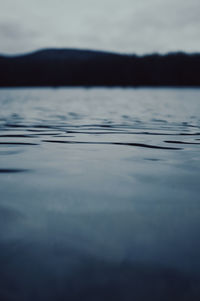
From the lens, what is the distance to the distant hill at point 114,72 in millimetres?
118625

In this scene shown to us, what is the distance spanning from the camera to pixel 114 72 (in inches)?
4818

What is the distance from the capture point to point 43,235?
94.2 inches

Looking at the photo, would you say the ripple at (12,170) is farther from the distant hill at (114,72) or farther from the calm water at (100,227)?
the distant hill at (114,72)

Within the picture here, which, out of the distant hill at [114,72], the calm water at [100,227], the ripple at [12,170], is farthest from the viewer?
the distant hill at [114,72]

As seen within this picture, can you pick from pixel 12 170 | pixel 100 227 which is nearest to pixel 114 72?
pixel 12 170

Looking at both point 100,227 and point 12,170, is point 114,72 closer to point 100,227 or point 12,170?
point 12,170

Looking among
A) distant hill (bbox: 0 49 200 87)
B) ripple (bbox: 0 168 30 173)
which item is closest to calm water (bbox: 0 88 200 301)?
ripple (bbox: 0 168 30 173)

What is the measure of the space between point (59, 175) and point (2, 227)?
70.6 inches

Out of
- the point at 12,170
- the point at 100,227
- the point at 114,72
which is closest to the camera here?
the point at 100,227

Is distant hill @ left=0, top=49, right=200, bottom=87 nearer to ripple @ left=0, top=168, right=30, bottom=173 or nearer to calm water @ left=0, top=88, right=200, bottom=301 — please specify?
calm water @ left=0, top=88, right=200, bottom=301

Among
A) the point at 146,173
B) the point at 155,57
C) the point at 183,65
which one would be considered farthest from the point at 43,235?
the point at 155,57

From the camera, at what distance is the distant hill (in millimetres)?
118625

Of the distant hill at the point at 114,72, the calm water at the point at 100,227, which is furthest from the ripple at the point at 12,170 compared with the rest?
the distant hill at the point at 114,72

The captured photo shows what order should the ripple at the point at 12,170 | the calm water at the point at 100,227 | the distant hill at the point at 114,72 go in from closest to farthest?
1. the calm water at the point at 100,227
2. the ripple at the point at 12,170
3. the distant hill at the point at 114,72
